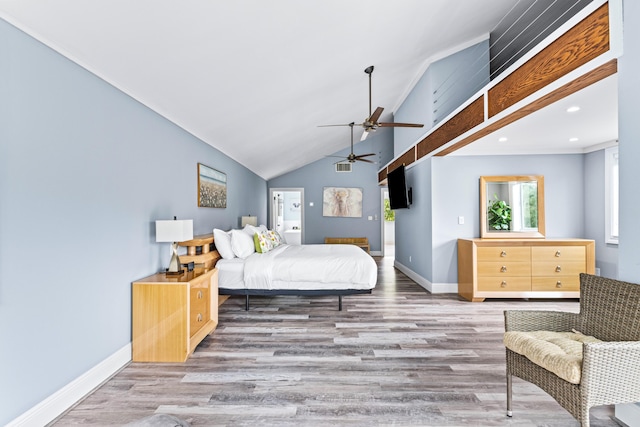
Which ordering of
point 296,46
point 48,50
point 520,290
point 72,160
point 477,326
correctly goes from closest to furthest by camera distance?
point 48,50 < point 72,160 < point 296,46 < point 477,326 < point 520,290

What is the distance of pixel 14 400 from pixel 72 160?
1.42 metres

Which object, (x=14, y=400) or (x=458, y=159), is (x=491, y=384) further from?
(x=458, y=159)

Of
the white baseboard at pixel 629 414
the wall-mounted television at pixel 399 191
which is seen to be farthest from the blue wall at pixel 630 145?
the wall-mounted television at pixel 399 191

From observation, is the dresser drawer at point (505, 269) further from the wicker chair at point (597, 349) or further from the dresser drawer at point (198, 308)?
the dresser drawer at point (198, 308)

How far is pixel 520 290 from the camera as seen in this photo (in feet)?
14.5

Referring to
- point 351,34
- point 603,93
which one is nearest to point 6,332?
point 351,34

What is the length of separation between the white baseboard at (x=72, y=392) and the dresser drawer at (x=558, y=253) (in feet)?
16.2

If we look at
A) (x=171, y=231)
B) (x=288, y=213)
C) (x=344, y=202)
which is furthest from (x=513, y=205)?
(x=288, y=213)

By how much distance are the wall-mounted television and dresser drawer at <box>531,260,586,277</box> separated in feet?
7.15

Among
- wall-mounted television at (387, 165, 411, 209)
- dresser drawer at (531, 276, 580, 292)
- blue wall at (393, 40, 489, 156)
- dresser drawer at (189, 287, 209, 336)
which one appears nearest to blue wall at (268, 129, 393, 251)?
wall-mounted television at (387, 165, 411, 209)

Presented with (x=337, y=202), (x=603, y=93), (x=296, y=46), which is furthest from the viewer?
(x=337, y=202)

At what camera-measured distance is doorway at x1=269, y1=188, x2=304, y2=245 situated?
375 inches

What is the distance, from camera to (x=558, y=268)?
172 inches

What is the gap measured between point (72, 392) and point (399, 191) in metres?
5.22
